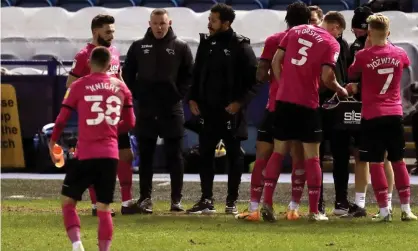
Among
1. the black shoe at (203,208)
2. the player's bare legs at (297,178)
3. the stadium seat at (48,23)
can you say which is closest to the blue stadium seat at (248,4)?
the stadium seat at (48,23)

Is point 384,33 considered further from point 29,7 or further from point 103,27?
point 29,7

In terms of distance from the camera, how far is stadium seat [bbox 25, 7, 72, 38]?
22375 mm

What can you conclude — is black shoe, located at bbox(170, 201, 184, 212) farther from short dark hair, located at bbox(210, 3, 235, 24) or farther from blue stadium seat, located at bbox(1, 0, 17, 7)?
blue stadium seat, located at bbox(1, 0, 17, 7)

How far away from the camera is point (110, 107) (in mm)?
8609

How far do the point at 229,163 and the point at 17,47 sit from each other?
10682 mm

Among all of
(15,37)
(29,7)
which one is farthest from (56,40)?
(29,7)

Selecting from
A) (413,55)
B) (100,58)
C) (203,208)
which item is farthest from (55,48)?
(100,58)

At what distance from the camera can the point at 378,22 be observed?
10719 millimetres

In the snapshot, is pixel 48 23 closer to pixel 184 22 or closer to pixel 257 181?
pixel 184 22

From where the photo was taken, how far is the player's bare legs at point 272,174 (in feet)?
35.2

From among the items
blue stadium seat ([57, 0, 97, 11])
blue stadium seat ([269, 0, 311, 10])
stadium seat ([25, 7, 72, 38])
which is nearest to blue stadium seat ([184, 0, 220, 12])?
blue stadium seat ([269, 0, 311, 10])

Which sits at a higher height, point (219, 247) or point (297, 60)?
point (297, 60)

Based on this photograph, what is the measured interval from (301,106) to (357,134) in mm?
1267

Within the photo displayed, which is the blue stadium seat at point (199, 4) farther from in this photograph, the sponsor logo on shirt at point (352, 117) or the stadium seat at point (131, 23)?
the sponsor logo on shirt at point (352, 117)
